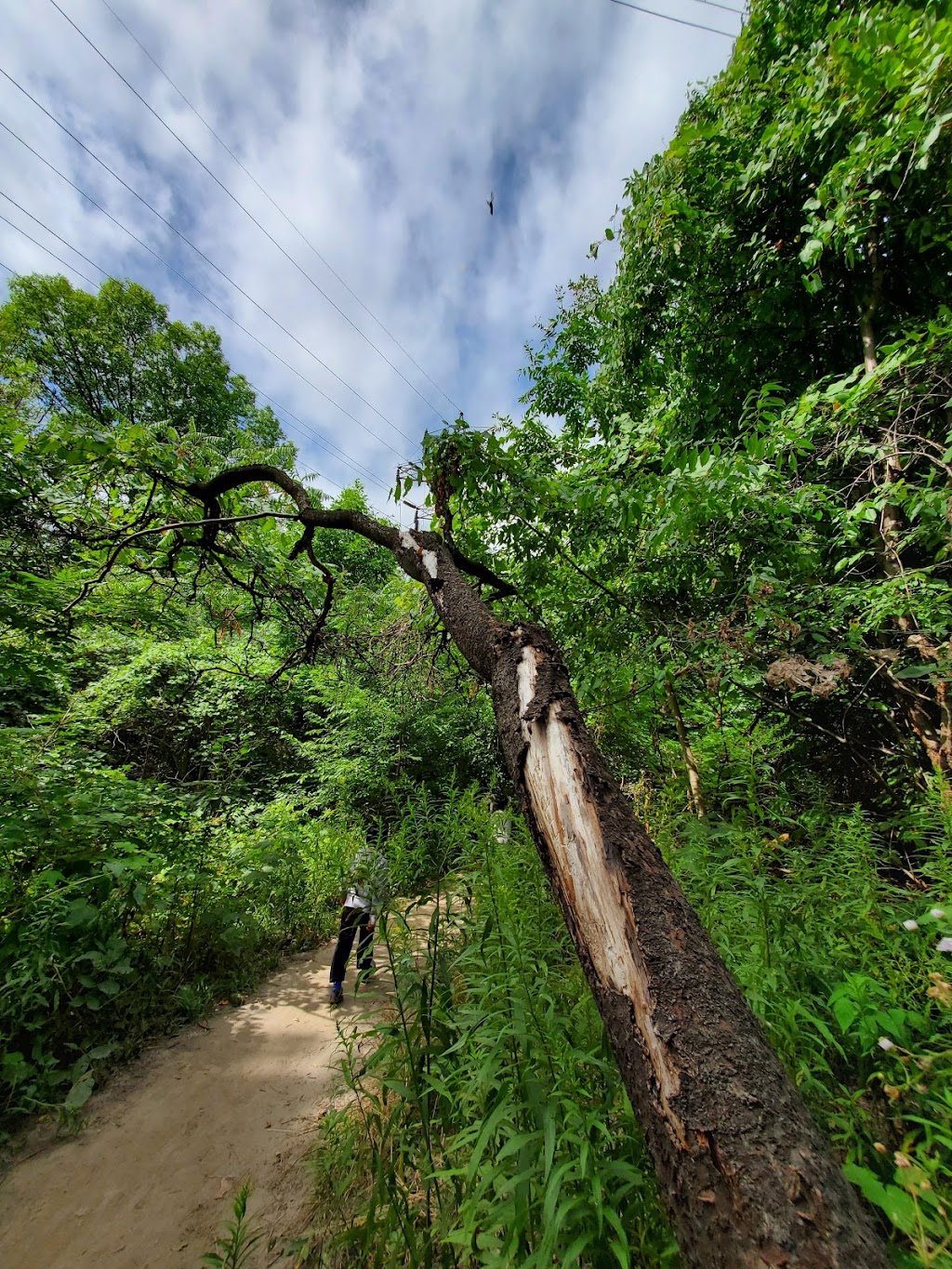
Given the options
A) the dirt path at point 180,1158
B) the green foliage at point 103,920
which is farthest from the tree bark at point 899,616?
the green foliage at point 103,920

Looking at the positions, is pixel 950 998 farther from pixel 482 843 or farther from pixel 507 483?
pixel 507 483

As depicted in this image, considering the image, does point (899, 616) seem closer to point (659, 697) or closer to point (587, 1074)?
point (659, 697)

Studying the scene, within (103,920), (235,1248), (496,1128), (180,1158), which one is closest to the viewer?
(496,1128)

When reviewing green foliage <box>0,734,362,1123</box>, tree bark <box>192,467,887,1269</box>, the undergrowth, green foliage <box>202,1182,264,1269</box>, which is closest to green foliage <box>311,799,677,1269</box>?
the undergrowth

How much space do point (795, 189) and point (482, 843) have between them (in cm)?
458

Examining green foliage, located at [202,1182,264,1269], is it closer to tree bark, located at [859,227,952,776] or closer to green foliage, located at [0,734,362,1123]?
green foliage, located at [0,734,362,1123]

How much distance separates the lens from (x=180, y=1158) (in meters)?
2.08

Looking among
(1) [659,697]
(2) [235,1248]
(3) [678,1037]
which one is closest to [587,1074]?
(3) [678,1037]

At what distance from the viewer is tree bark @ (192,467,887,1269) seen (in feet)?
2.03

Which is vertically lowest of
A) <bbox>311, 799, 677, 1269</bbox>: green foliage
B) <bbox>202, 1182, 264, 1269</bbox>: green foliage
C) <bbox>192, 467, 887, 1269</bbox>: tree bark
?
<bbox>202, 1182, 264, 1269</bbox>: green foliage

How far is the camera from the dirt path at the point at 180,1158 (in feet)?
5.60

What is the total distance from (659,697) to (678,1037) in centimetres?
327

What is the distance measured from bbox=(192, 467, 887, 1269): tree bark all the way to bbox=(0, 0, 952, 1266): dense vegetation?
441mm

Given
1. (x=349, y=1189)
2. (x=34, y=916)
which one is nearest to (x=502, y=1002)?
(x=349, y=1189)
